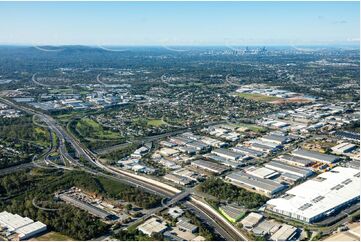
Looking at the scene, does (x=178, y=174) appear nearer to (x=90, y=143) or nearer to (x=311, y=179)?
(x=311, y=179)

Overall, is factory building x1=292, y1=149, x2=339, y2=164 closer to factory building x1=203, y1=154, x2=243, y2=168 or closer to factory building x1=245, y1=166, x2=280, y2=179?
factory building x1=245, y1=166, x2=280, y2=179

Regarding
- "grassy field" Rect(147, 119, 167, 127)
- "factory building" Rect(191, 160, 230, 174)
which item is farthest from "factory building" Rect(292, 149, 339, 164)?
"grassy field" Rect(147, 119, 167, 127)

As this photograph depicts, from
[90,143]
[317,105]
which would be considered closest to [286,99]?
[317,105]

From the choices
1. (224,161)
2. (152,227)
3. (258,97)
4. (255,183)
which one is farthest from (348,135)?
(258,97)

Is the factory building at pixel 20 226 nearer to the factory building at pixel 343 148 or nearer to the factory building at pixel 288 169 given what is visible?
the factory building at pixel 288 169

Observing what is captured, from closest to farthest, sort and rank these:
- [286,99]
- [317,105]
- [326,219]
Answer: [326,219], [317,105], [286,99]

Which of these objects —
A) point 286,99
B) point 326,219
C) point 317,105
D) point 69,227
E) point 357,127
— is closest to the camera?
point 69,227

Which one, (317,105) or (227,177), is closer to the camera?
(227,177)
